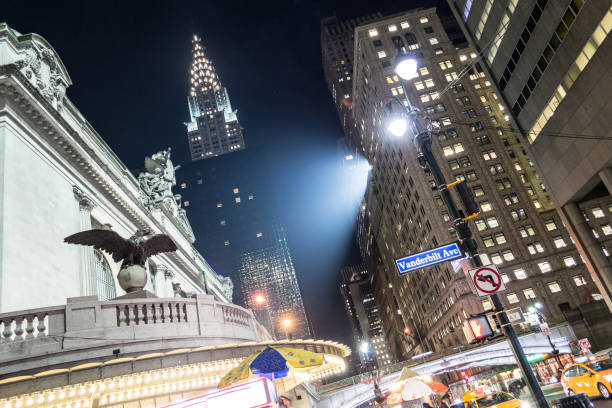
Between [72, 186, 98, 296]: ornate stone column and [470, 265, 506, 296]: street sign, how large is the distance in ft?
71.2

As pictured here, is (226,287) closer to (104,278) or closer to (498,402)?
(104,278)

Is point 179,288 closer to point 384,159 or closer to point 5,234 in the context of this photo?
point 5,234

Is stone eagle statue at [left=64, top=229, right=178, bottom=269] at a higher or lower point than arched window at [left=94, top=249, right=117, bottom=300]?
lower

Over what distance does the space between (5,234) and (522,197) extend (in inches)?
2971

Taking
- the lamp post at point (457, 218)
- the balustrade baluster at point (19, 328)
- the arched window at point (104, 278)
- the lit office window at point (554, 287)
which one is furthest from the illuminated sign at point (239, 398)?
the lit office window at point (554, 287)

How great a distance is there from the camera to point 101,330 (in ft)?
36.0

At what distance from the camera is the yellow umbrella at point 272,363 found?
752 cm

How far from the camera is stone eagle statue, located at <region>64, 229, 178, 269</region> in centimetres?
1402

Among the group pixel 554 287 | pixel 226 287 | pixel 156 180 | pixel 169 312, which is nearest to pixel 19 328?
pixel 169 312

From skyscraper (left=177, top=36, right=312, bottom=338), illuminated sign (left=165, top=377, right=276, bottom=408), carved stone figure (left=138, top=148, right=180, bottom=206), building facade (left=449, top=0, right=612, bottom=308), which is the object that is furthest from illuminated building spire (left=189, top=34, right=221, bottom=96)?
illuminated sign (left=165, top=377, right=276, bottom=408)

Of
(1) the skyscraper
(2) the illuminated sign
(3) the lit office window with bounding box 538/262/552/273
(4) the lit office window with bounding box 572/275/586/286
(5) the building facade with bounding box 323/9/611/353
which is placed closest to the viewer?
(2) the illuminated sign

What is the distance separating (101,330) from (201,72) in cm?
17377

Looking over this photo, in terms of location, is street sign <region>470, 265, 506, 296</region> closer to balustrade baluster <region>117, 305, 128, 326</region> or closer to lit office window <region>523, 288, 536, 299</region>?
balustrade baluster <region>117, 305, 128, 326</region>

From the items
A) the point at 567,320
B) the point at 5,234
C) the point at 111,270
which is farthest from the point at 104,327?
the point at 567,320
